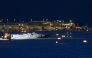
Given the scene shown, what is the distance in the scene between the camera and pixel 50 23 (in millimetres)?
145875

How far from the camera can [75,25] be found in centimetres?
16262

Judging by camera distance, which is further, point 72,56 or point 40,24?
point 40,24

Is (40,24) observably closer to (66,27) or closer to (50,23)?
(50,23)

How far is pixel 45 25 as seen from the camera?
466 feet

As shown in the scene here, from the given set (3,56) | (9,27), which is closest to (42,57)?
(3,56)

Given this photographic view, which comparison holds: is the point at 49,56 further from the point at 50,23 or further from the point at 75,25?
the point at 75,25

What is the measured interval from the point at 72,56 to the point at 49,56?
160 cm

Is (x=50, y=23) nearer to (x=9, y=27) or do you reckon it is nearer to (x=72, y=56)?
(x=9, y=27)

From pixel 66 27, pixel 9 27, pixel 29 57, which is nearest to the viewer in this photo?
pixel 29 57

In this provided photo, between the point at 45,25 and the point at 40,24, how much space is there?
68.5 inches

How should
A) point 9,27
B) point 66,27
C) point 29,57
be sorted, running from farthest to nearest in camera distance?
point 66,27 < point 9,27 < point 29,57

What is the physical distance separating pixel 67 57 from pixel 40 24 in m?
114

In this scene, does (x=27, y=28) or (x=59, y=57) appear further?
(x=27, y=28)

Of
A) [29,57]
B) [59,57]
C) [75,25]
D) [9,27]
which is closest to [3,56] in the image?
[29,57]
